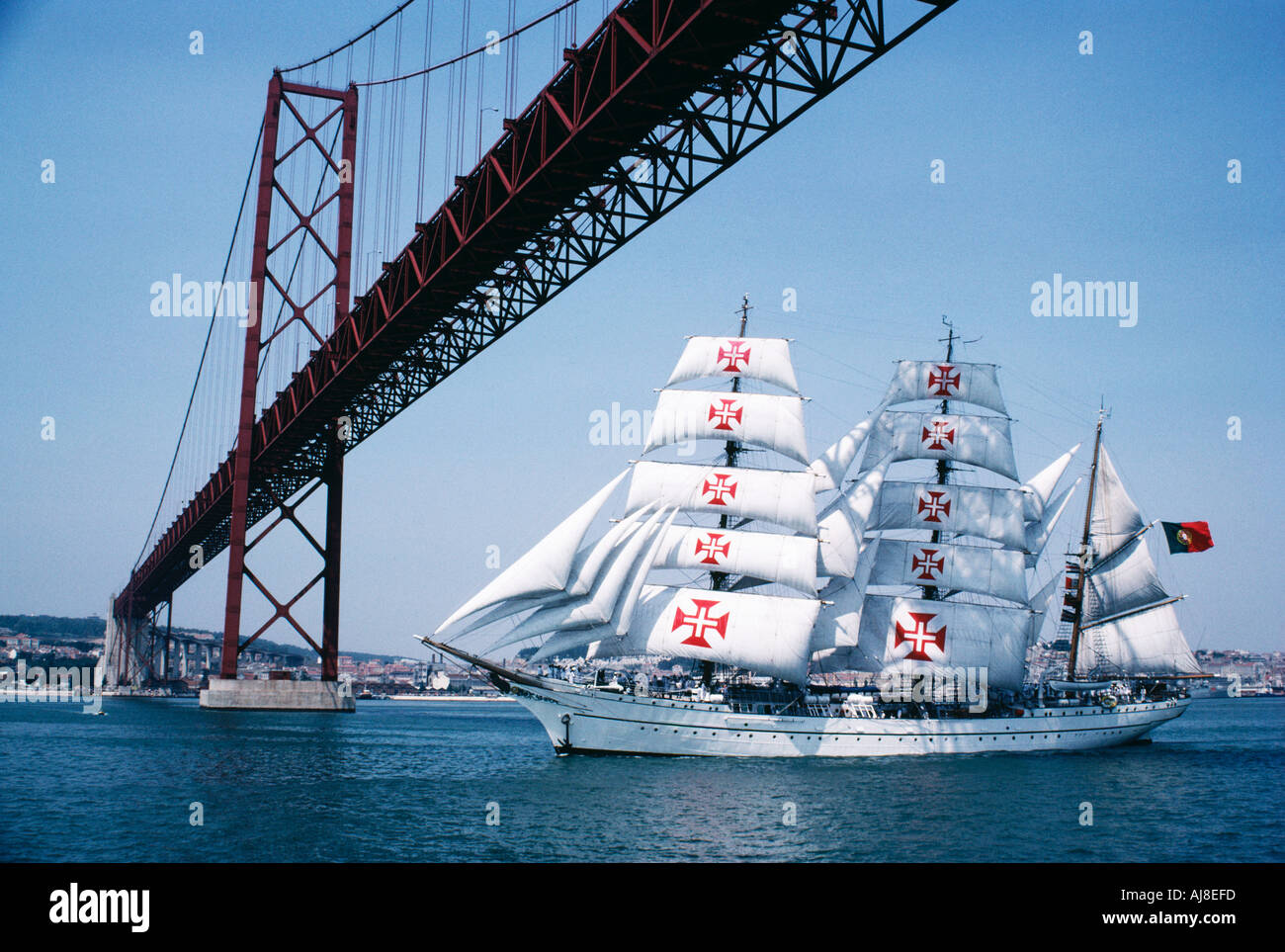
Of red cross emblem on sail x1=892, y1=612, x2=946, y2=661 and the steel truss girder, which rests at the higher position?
the steel truss girder

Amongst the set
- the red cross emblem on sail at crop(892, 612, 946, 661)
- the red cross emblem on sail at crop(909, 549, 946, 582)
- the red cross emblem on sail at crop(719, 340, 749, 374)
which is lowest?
the red cross emblem on sail at crop(892, 612, 946, 661)

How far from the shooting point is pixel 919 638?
4253 cm

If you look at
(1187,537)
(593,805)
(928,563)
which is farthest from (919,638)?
(593,805)

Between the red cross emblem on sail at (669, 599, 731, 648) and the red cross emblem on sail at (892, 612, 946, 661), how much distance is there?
8226mm

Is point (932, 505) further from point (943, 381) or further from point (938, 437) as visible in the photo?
point (943, 381)

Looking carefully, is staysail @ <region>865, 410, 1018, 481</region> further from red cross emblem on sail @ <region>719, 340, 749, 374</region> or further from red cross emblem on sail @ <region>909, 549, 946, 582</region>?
red cross emblem on sail @ <region>719, 340, 749, 374</region>

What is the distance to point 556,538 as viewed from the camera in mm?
32844

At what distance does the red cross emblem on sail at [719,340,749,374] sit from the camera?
135 ft

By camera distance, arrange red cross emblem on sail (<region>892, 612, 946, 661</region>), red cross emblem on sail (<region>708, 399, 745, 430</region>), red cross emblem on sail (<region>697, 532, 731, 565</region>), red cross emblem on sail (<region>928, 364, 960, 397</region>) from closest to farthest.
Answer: red cross emblem on sail (<region>697, 532, 731, 565</region>) → red cross emblem on sail (<region>708, 399, 745, 430</region>) → red cross emblem on sail (<region>892, 612, 946, 661</region>) → red cross emblem on sail (<region>928, 364, 960, 397</region>)

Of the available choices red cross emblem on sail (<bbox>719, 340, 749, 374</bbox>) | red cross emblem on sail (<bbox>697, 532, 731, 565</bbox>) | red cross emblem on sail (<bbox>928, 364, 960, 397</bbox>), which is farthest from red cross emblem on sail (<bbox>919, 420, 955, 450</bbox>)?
red cross emblem on sail (<bbox>697, 532, 731, 565</bbox>)

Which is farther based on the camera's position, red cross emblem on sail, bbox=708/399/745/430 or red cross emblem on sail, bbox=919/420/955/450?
red cross emblem on sail, bbox=919/420/955/450

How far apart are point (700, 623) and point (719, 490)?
4.85 metres
